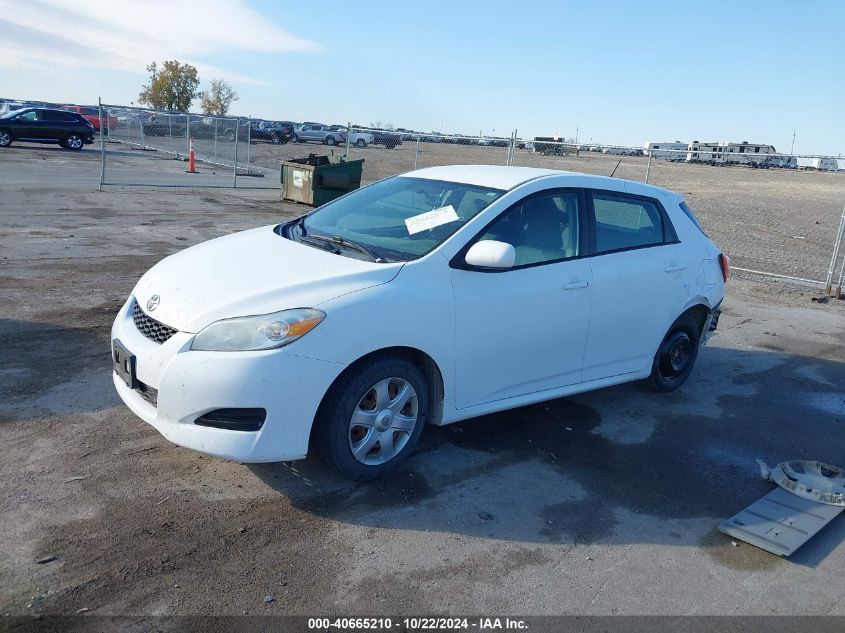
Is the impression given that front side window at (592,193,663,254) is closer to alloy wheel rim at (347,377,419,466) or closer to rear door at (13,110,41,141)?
alloy wheel rim at (347,377,419,466)

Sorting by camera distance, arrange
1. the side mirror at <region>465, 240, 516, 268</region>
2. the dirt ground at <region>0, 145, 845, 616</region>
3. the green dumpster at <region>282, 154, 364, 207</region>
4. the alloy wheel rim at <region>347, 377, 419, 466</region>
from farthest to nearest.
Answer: the green dumpster at <region>282, 154, 364, 207</region> < the side mirror at <region>465, 240, 516, 268</region> < the alloy wheel rim at <region>347, 377, 419, 466</region> < the dirt ground at <region>0, 145, 845, 616</region>

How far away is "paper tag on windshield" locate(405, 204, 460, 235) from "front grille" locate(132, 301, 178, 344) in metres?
1.64

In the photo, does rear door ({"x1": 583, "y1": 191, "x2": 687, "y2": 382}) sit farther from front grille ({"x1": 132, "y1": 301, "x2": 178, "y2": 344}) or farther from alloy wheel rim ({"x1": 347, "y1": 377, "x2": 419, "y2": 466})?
front grille ({"x1": 132, "y1": 301, "x2": 178, "y2": 344})

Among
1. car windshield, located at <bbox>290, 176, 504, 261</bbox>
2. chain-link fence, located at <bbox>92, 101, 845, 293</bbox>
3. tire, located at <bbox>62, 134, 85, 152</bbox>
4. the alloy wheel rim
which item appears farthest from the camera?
tire, located at <bbox>62, 134, 85, 152</bbox>

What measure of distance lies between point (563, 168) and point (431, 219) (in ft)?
75.3

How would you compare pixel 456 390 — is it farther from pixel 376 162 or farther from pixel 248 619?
pixel 376 162

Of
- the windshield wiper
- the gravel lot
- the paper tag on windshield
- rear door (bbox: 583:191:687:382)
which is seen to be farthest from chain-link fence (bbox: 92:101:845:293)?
the windshield wiper

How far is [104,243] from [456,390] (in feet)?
26.4

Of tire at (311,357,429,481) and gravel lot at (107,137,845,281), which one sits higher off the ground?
gravel lot at (107,137,845,281)

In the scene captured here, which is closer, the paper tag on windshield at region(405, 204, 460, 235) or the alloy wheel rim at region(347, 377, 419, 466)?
the alloy wheel rim at region(347, 377, 419, 466)

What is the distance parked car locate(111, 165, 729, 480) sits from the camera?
3.80 meters

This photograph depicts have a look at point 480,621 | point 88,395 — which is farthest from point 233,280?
point 480,621

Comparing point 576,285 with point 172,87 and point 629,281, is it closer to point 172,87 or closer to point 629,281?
point 629,281

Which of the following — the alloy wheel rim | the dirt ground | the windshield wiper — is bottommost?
the dirt ground
